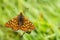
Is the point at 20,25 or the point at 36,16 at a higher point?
the point at 36,16

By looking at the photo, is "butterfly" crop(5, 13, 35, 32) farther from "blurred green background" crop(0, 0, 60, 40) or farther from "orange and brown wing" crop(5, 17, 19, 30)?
"blurred green background" crop(0, 0, 60, 40)

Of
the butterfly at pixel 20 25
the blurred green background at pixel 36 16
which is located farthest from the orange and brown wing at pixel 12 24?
the blurred green background at pixel 36 16

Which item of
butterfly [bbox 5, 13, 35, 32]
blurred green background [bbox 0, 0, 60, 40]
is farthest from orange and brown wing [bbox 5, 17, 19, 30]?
blurred green background [bbox 0, 0, 60, 40]

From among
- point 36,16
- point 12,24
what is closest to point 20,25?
point 12,24

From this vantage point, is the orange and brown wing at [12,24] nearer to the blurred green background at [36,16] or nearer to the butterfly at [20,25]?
the butterfly at [20,25]

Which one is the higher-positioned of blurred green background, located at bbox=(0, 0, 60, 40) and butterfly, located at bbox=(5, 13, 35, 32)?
blurred green background, located at bbox=(0, 0, 60, 40)

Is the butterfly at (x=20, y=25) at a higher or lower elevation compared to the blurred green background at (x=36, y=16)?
lower

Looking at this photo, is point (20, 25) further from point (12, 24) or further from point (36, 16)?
point (36, 16)

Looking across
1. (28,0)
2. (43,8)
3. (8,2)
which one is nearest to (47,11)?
(43,8)

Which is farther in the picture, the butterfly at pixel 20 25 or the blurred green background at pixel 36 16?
the blurred green background at pixel 36 16
